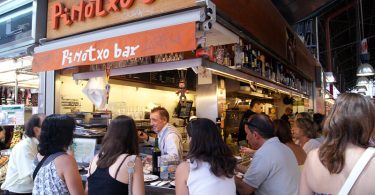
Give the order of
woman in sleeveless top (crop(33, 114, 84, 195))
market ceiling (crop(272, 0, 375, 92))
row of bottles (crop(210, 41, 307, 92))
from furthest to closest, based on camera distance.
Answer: market ceiling (crop(272, 0, 375, 92)) < row of bottles (crop(210, 41, 307, 92)) < woman in sleeveless top (crop(33, 114, 84, 195))

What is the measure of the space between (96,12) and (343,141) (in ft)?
10.9

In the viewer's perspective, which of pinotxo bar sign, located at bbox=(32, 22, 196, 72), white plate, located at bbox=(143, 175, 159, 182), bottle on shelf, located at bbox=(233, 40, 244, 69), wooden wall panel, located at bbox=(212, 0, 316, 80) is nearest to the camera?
pinotxo bar sign, located at bbox=(32, 22, 196, 72)

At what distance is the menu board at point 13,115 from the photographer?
16.1ft

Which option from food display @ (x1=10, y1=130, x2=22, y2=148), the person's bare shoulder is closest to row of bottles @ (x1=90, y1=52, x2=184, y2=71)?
the person's bare shoulder

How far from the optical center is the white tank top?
7.80 feet

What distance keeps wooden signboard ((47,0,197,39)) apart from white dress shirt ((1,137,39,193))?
66.4 inches

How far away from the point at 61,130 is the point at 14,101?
3.73 metres

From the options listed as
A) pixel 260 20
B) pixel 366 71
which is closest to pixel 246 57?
pixel 260 20

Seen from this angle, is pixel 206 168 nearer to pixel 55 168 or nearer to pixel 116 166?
pixel 116 166

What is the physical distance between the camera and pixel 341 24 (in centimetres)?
1922

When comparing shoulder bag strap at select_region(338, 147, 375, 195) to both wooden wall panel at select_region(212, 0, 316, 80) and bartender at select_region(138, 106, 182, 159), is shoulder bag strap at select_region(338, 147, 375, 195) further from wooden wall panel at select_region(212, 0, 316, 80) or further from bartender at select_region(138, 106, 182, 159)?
bartender at select_region(138, 106, 182, 159)

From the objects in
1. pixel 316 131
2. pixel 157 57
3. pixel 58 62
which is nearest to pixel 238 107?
pixel 316 131

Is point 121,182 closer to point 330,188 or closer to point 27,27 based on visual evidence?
point 330,188

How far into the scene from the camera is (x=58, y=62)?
3.99 meters
